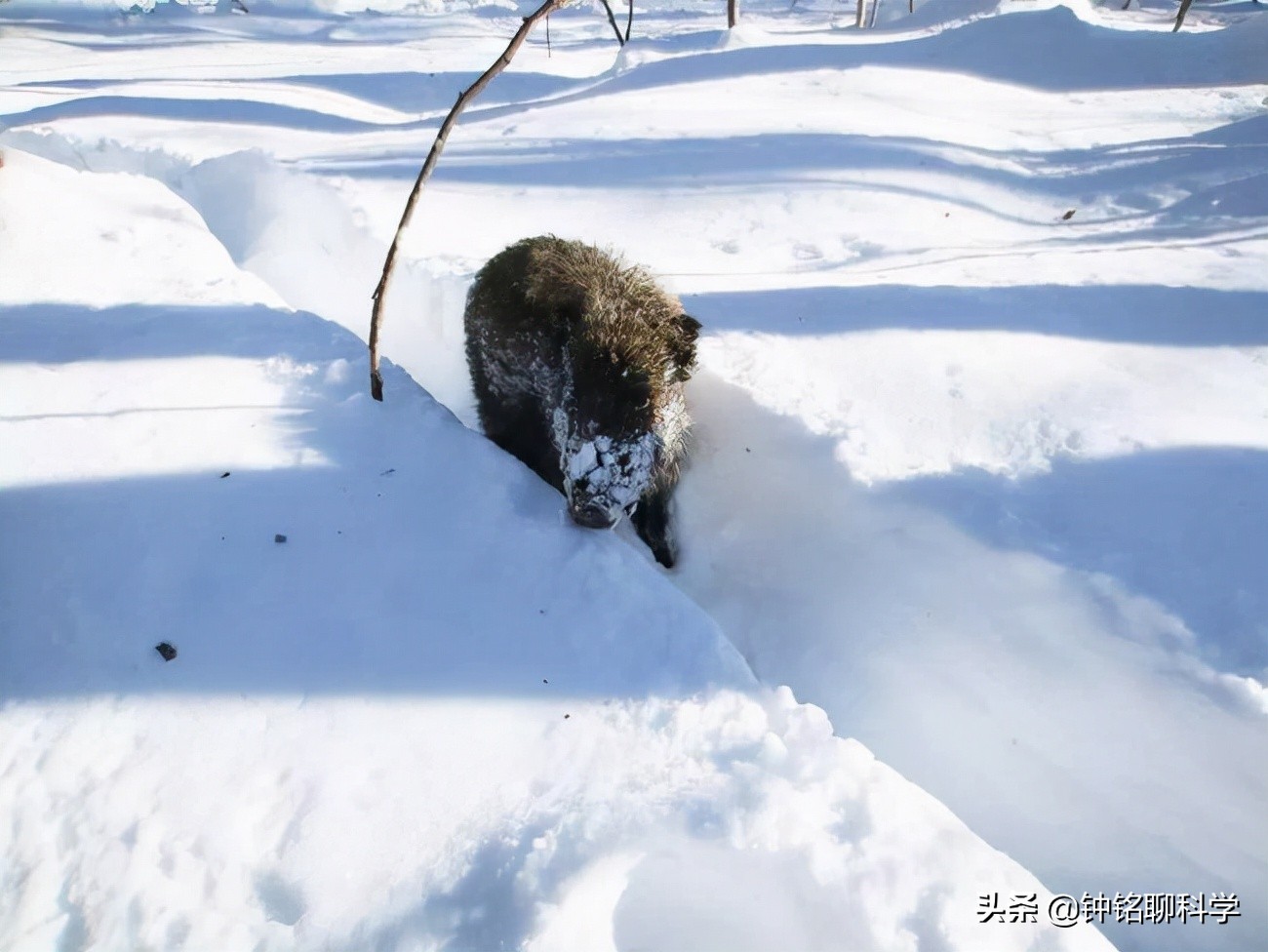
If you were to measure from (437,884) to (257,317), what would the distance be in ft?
12.2

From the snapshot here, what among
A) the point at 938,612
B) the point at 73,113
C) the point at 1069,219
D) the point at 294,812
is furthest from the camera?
the point at 73,113

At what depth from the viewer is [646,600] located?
302cm

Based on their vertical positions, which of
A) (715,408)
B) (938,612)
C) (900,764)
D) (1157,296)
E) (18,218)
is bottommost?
(900,764)

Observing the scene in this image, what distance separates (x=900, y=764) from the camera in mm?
2951

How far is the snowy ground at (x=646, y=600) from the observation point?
210cm

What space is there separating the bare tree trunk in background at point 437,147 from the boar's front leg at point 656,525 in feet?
5.27

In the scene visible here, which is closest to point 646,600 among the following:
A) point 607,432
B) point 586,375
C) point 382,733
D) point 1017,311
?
point 607,432

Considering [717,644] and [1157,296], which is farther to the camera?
[1157,296]

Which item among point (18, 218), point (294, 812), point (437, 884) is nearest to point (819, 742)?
point (437, 884)

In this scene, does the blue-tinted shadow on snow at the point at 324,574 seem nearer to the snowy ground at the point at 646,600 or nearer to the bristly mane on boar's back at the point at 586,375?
the snowy ground at the point at 646,600

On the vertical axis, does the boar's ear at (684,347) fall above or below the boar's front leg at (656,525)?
above

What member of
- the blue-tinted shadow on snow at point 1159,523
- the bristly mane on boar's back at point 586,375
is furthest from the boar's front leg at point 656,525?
the blue-tinted shadow on snow at point 1159,523

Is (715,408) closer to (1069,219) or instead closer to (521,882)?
(521,882)

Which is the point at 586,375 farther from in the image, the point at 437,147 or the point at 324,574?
the point at 324,574
